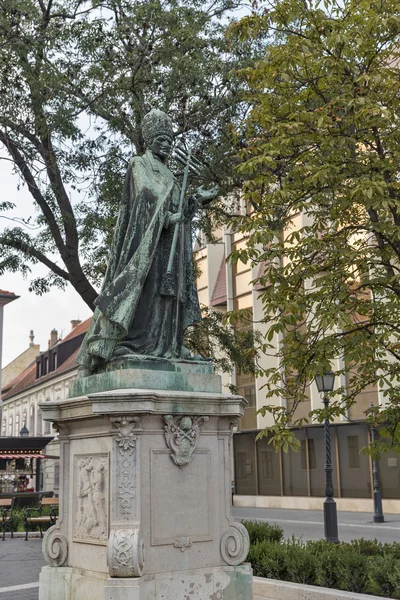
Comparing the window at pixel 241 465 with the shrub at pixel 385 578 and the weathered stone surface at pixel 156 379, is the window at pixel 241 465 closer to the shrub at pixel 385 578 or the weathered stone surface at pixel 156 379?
the shrub at pixel 385 578

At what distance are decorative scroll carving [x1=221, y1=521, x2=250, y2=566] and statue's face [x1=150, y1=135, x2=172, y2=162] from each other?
11.4 ft

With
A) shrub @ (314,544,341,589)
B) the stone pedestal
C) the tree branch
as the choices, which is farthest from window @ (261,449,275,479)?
the stone pedestal

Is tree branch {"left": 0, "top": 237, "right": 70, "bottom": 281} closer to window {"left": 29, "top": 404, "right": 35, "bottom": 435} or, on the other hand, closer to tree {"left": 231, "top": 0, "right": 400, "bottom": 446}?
tree {"left": 231, "top": 0, "right": 400, "bottom": 446}

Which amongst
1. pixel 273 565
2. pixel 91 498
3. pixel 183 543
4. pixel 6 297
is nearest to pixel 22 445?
pixel 6 297

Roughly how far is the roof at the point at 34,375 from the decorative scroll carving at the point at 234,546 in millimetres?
39406

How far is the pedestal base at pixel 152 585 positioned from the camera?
223 inches

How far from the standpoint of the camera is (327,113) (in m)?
10.2

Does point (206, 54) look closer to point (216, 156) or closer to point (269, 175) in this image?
point (216, 156)

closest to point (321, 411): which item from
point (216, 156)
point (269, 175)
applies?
point (269, 175)

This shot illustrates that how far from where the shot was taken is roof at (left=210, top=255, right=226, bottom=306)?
3638 cm

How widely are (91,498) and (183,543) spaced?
2.78 ft

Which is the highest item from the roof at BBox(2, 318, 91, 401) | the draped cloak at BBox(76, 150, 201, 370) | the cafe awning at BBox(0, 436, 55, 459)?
the roof at BBox(2, 318, 91, 401)

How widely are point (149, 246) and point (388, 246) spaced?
5.25m

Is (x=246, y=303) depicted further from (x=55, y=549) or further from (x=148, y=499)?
(x=148, y=499)
